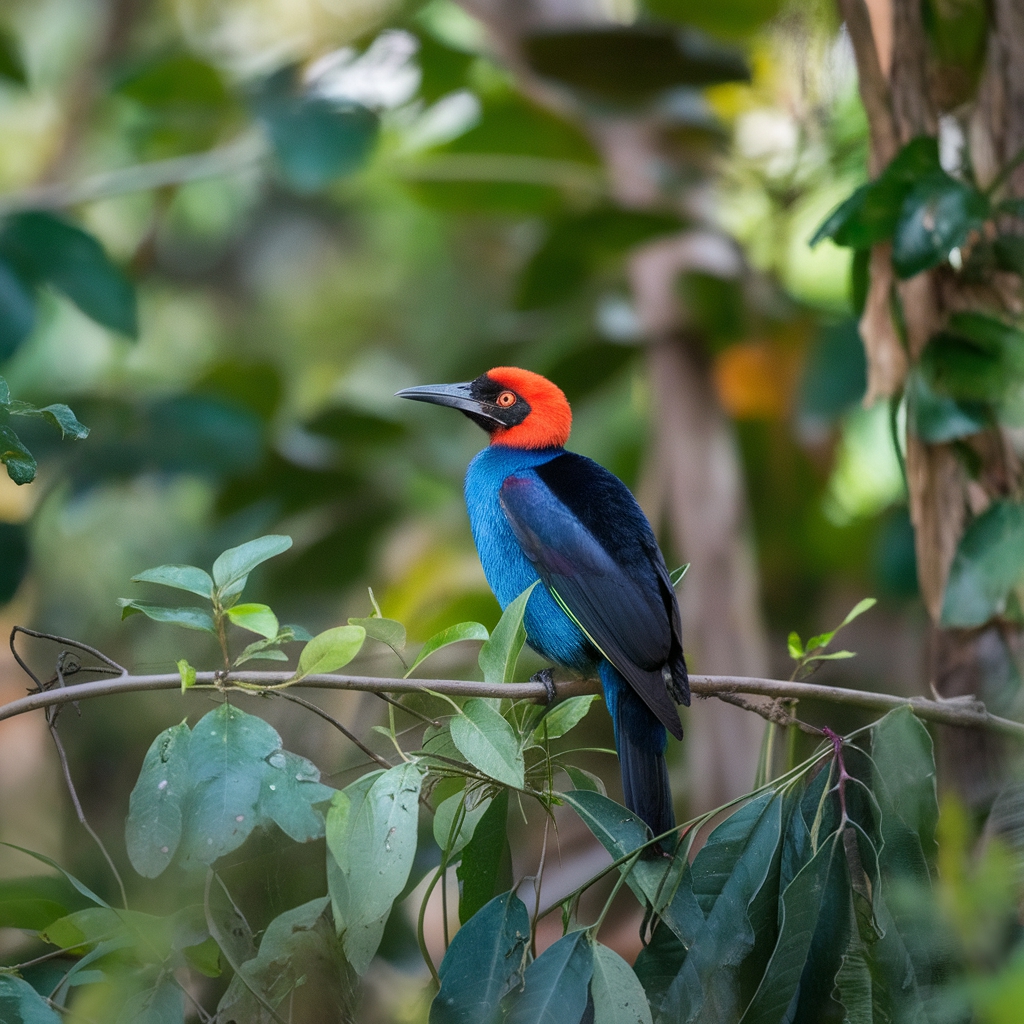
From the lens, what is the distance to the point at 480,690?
1611 mm

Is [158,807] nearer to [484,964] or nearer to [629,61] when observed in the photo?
[484,964]

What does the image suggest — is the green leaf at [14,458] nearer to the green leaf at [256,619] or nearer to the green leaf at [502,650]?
the green leaf at [256,619]

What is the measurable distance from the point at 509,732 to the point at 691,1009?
1.69ft

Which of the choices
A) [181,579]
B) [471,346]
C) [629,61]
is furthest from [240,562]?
[471,346]

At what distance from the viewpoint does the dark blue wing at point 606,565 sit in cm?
209

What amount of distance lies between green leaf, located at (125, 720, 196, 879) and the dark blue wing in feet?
2.81

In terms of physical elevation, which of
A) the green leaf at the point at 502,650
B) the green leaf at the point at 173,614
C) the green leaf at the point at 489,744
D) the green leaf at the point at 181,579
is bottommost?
the green leaf at the point at 489,744

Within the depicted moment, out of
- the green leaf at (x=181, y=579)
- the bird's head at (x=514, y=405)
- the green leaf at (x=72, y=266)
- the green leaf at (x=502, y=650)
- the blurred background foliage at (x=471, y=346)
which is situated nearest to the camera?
the green leaf at (x=181, y=579)

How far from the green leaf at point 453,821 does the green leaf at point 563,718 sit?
0.14 m

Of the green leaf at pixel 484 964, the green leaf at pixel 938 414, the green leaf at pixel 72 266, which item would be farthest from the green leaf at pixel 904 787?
the green leaf at pixel 72 266

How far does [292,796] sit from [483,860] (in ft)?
1.40

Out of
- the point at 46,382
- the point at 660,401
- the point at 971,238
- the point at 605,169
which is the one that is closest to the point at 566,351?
the point at 660,401

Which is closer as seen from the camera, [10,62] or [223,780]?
[223,780]

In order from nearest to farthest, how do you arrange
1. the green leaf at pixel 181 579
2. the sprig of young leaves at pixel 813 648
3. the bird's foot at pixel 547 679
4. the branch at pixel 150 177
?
the green leaf at pixel 181 579, the sprig of young leaves at pixel 813 648, the bird's foot at pixel 547 679, the branch at pixel 150 177
